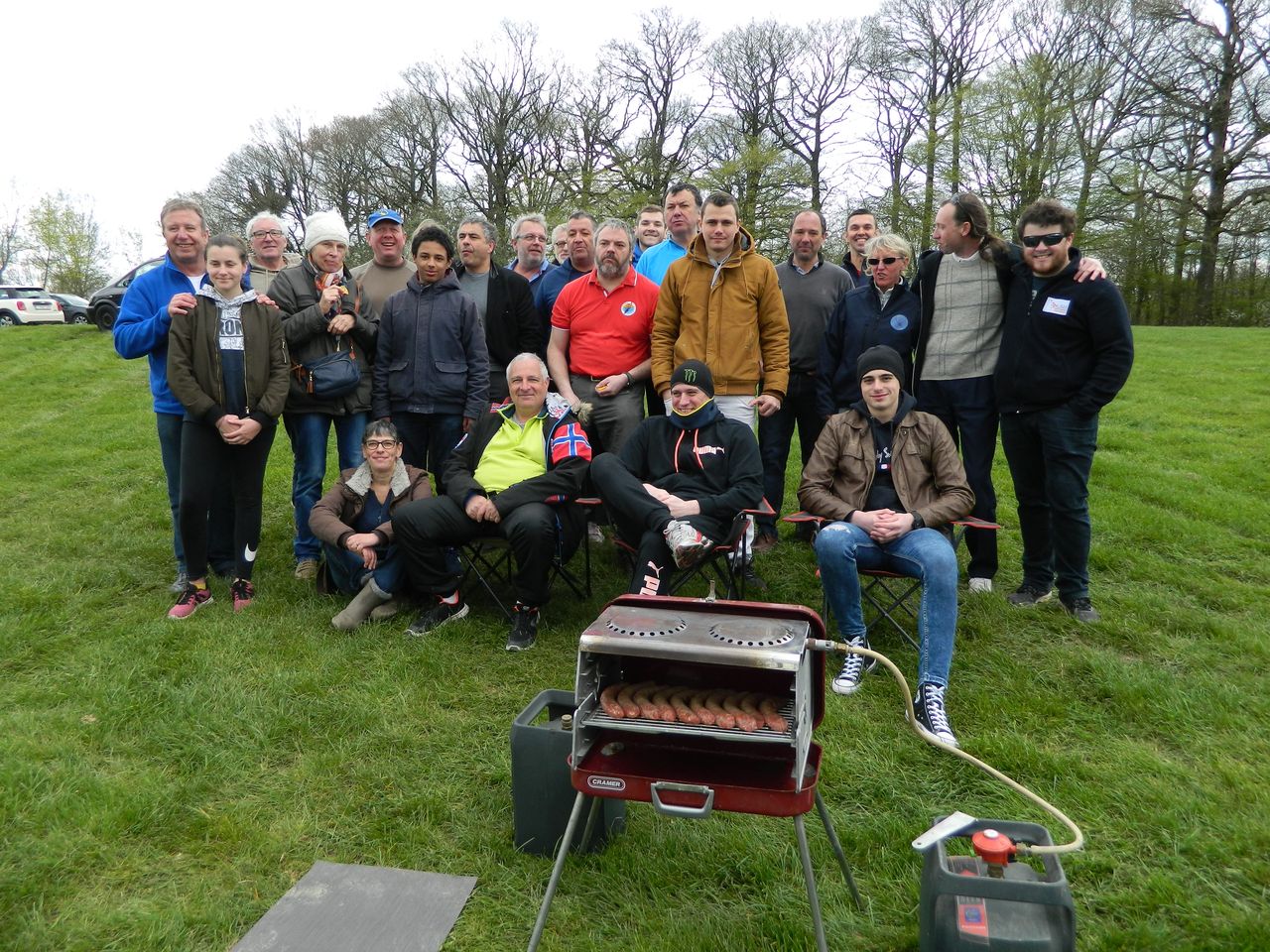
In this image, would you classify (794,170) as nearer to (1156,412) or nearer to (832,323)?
(1156,412)

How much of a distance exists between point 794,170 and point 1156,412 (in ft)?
47.5

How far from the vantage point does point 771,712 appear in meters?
2.01

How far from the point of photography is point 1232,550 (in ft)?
16.1

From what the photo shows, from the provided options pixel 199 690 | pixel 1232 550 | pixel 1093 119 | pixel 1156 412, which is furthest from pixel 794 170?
pixel 199 690

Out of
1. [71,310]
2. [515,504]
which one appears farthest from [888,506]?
[71,310]

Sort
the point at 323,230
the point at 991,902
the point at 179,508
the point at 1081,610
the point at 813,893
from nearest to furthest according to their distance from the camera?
the point at 991,902 → the point at 813,893 → the point at 1081,610 → the point at 179,508 → the point at 323,230

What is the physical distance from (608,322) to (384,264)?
1.44 metres

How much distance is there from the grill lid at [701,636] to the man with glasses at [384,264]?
128 inches

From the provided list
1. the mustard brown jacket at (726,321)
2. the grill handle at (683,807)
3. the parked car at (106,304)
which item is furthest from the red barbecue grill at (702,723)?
the parked car at (106,304)

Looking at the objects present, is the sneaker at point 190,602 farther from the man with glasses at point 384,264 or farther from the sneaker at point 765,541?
the sneaker at point 765,541

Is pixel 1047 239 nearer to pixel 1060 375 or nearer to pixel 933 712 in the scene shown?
pixel 1060 375

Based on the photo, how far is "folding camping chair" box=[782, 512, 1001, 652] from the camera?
11.7 feet

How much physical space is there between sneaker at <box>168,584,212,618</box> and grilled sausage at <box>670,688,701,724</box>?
3.10 m

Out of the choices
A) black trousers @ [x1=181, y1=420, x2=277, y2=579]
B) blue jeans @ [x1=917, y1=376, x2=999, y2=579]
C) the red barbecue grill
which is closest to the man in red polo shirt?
blue jeans @ [x1=917, y1=376, x2=999, y2=579]
